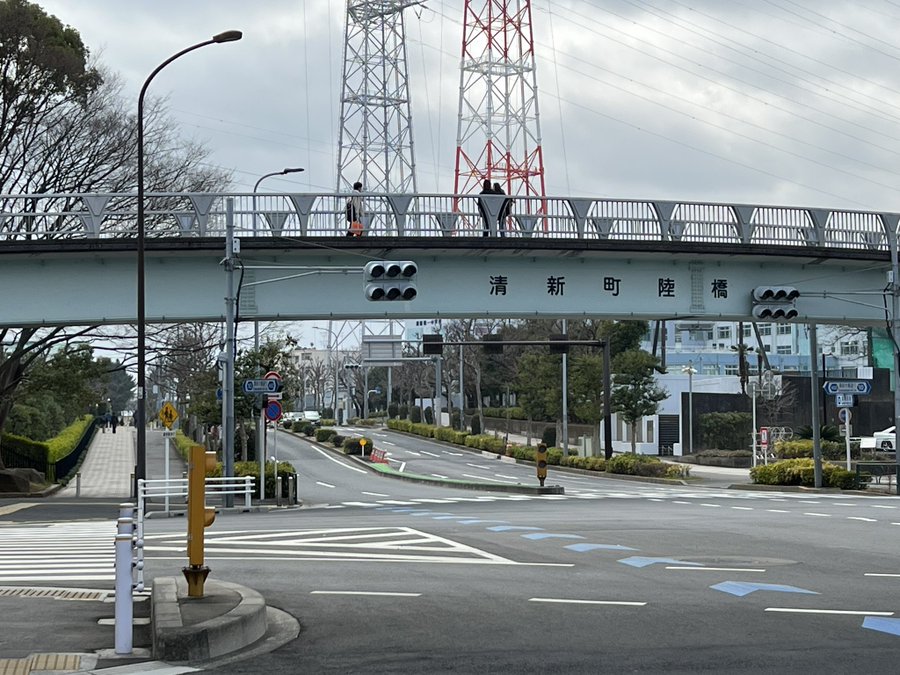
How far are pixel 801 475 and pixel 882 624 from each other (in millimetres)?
36213

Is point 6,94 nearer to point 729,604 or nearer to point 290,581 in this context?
point 290,581

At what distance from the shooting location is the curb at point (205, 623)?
8398 mm

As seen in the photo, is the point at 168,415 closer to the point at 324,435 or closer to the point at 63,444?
the point at 63,444

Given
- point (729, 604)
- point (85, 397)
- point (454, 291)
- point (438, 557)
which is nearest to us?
point (729, 604)

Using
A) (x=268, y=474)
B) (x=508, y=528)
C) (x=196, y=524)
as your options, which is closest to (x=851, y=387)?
(x=268, y=474)

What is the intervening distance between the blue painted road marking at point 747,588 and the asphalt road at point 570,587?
6 cm

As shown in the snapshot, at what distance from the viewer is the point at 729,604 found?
1128cm

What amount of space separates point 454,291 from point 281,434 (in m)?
72.6

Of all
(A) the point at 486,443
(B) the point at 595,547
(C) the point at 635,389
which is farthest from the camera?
(A) the point at 486,443

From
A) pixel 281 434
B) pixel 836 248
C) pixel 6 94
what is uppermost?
pixel 6 94

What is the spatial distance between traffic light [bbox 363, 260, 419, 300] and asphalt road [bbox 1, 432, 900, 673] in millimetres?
5640

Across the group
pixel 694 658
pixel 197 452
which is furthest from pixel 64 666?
pixel 694 658

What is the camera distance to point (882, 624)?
9992 mm

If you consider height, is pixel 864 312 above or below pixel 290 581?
above
